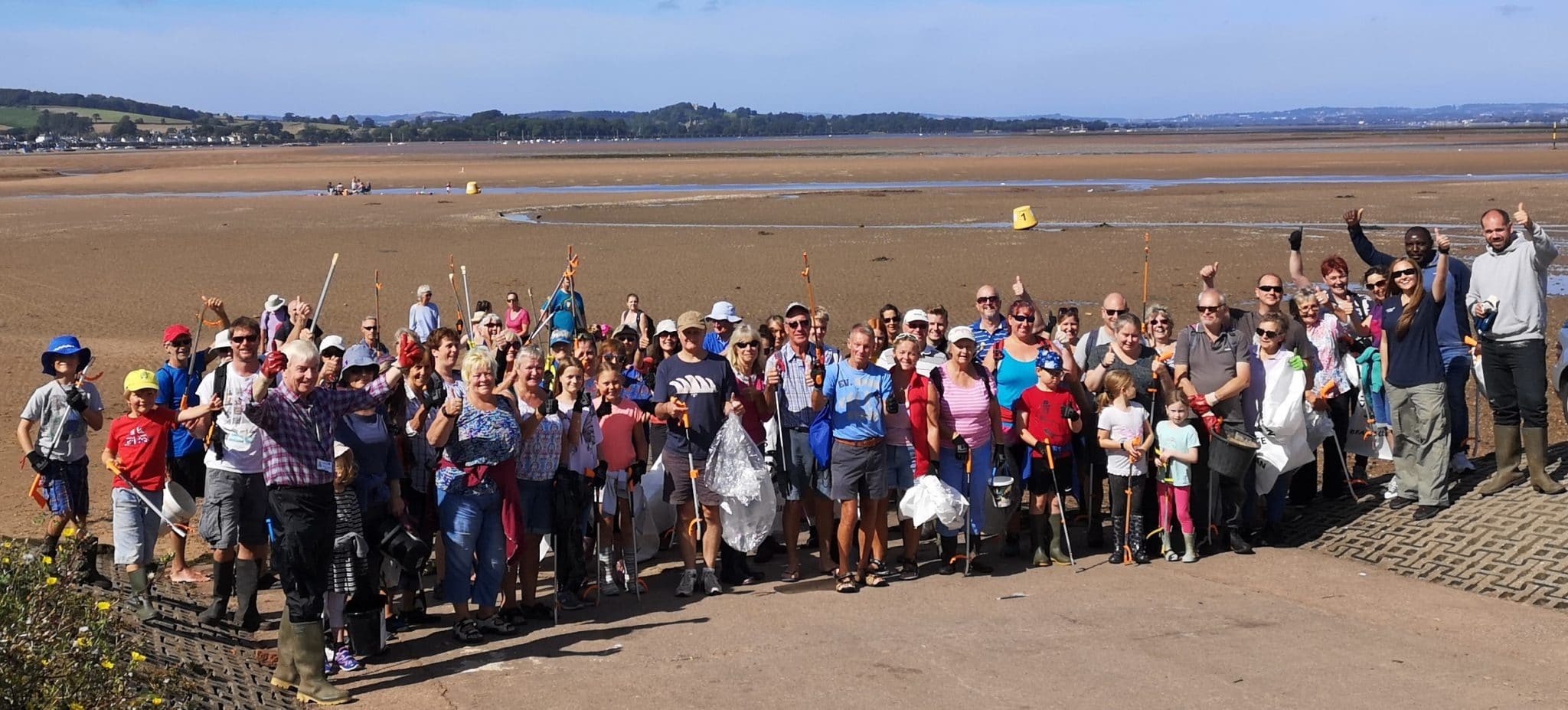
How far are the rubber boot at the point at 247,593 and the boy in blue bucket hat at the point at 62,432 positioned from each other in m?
1.06

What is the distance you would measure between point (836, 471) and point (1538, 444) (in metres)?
4.90

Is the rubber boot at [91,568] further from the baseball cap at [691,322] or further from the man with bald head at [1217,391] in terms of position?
the man with bald head at [1217,391]

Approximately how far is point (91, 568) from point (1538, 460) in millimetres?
9588

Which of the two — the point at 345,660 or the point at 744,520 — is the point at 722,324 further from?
the point at 345,660

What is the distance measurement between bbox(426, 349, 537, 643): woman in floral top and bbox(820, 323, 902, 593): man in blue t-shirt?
6.48 ft

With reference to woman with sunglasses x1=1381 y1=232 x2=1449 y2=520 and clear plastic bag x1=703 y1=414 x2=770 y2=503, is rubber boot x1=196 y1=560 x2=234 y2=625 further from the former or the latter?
woman with sunglasses x1=1381 y1=232 x2=1449 y2=520

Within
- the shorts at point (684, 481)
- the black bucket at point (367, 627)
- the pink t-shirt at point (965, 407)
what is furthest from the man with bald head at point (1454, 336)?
the black bucket at point (367, 627)

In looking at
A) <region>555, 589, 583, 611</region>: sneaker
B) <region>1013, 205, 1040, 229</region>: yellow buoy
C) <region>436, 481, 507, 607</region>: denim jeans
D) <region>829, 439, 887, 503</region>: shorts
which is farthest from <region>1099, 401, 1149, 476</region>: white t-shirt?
<region>1013, 205, 1040, 229</region>: yellow buoy

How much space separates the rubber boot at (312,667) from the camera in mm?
7066

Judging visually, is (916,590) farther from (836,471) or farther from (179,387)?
(179,387)

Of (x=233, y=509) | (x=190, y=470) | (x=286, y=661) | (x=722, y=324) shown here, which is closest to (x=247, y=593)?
(x=233, y=509)

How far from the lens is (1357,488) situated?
36.1 ft

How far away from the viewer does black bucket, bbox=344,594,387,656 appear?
25.2ft

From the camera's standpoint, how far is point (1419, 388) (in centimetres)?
990
